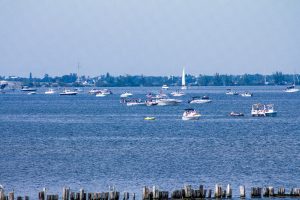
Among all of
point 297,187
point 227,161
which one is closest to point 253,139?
point 227,161

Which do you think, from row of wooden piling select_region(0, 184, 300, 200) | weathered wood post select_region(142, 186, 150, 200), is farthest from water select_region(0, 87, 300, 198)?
weathered wood post select_region(142, 186, 150, 200)

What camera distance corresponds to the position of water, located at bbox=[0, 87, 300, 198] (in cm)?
6962

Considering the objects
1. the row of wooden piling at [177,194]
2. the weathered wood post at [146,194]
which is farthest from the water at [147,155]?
the weathered wood post at [146,194]

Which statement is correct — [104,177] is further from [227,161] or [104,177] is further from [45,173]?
[227,161]

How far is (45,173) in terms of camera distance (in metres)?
74.0

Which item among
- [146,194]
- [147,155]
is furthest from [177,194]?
[147,155]

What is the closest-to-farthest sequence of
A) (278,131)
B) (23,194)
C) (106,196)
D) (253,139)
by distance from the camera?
(106,196)
(23,194)
(253,139)
(278,131)

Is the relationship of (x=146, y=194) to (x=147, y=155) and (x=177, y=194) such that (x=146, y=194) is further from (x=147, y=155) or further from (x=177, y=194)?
(x=147, y=155)

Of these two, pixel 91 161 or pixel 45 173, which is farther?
pixel 91 161

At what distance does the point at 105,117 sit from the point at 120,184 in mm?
97683

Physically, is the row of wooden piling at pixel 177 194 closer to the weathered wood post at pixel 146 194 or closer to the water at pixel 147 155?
the weathered wood post at pixel 146 194

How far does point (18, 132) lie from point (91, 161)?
43.9 m

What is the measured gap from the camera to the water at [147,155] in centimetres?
6962

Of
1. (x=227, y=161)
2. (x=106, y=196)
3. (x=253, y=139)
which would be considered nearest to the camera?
(x=106, y=196)
